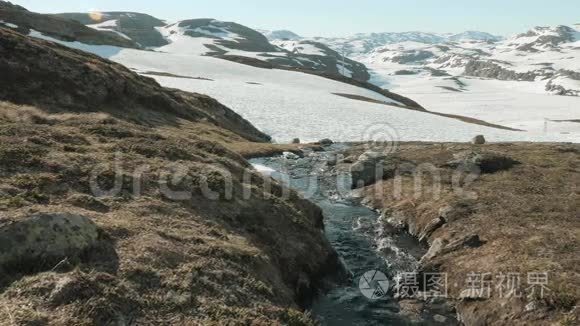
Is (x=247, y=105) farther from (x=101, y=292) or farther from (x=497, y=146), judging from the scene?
(x=101, y=292)

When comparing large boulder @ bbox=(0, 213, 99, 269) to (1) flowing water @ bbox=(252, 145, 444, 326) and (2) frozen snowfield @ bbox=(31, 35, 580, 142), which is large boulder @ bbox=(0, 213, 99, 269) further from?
(2) frozen snowfield @ bbox=(31, 35, 580, 142)

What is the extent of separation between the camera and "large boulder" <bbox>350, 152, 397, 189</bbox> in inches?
1559

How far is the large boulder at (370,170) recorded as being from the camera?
39594 mm

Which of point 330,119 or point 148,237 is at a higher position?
point 330,119

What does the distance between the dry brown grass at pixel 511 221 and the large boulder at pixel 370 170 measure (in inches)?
58.6

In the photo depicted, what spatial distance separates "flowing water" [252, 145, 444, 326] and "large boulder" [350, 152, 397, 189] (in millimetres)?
1104

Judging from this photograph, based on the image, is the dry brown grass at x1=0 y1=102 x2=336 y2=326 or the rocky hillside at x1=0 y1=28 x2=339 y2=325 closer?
the dry brown grass at x1=0 y1=102 x2=336 y2=326

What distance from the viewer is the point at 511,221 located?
85.3ft

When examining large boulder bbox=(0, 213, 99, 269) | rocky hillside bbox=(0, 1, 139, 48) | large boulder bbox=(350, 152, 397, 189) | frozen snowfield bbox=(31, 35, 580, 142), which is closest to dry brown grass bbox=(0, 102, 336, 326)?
large boulder bbox=(0, 213, 99, 269)

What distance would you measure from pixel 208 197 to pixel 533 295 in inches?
554

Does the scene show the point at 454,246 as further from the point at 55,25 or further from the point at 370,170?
the point at 55,25

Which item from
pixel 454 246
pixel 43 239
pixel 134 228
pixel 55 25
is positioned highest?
pixel 55 25

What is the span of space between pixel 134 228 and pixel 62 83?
80.6 ft

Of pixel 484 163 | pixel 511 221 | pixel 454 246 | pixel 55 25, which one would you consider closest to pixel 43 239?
pixel 454 246
